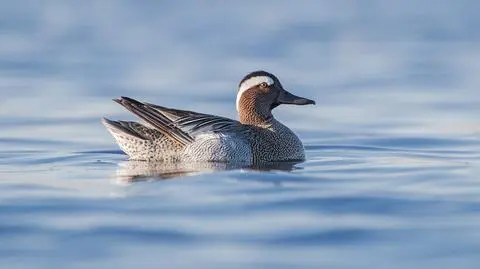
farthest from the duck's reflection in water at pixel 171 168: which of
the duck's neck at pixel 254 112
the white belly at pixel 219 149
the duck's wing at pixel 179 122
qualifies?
the duck's neck at pixel 254 112

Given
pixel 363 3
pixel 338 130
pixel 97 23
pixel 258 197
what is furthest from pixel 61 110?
pixel 363 3

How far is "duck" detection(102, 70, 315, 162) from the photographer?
1276cm

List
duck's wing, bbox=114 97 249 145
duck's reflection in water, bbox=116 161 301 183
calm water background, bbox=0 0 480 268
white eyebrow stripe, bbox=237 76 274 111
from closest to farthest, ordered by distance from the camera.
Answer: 1. calm water background, bbox=0 0 480 268
2. duck's reflection in water, bbox=116 161 301 183
3. duck's wing, bbox=114 97 249 145
4. white eyebrow stripe, bbox=237 76 274 111

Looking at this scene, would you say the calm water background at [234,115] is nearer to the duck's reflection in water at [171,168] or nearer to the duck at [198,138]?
the duck's reflection in water at [171,168]

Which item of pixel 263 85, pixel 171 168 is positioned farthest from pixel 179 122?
pixel 263 85

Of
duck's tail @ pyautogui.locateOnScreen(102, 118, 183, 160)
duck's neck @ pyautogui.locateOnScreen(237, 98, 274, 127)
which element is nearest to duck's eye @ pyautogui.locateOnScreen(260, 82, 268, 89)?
duck's neck @ pyautogui.locateOnScreen(237, 98, 274, 127)

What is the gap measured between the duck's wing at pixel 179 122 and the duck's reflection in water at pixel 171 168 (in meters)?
0.29

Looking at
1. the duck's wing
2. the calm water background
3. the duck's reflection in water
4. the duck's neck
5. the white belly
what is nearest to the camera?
the calm water background

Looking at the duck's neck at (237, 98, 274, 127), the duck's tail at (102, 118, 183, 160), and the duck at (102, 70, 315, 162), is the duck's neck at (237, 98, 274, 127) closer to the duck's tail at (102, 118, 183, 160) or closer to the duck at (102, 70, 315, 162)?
the duck at (102, 70, 315, 162)

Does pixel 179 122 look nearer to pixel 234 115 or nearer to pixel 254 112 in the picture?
pixel 254 112

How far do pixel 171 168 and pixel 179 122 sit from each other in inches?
25.6

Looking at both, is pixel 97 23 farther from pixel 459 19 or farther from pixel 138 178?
pixel 138 178

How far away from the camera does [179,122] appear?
12.9m

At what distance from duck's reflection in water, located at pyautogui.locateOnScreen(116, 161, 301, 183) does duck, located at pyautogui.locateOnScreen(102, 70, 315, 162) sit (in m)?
0.13
